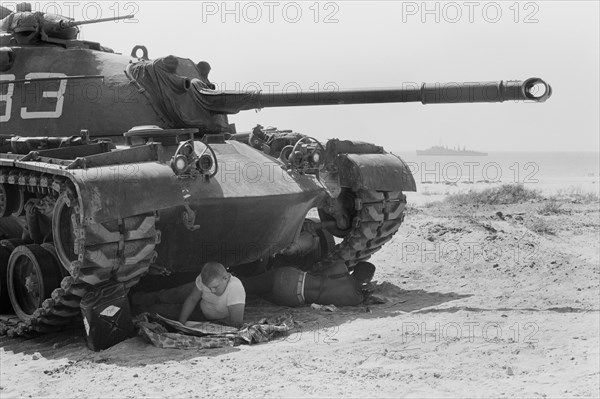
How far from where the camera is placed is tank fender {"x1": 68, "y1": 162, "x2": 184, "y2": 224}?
23.4ft

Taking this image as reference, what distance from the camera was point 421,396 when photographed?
Answer: 5.70 metres

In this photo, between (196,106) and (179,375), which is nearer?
(179,375)

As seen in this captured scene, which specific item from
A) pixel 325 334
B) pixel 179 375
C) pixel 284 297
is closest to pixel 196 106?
pixel 284 297

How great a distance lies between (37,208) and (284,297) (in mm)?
2531

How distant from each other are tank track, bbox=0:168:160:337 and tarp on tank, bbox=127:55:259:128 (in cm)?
183

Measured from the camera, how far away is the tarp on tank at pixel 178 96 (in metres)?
9.34

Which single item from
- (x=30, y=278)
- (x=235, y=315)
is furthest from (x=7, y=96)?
(x=235, y=315)

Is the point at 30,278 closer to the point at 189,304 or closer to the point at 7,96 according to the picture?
the point at 189,304

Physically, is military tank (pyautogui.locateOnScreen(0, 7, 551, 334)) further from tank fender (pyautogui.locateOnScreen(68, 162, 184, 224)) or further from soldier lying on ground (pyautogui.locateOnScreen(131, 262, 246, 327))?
soldier lying on ground (pyautogui.locateOnScreen(131, 262, 246, 327))

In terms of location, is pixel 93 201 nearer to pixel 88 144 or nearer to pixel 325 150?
pixel 88 144

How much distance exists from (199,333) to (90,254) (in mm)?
1107

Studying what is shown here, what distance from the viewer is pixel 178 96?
940 cm

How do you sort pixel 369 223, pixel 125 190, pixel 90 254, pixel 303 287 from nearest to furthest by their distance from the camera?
pixel 90 254 → pixel 125 190 → pixel 303 287 → pixel 369 223

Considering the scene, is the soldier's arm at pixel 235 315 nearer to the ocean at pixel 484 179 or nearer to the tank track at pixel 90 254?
the tank track at pixel 90 254
